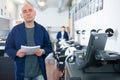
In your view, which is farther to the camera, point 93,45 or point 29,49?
point 29,49

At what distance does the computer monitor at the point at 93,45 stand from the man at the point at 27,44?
0.71m

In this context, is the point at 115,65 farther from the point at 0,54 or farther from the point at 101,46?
the point at 0,54

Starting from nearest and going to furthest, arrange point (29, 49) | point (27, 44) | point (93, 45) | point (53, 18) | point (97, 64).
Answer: point (93, 45) → point (97, 64) → point (29, 49) → point (27, 44) → point (53, 18)

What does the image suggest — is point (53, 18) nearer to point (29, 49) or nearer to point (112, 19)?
point (112, 19)

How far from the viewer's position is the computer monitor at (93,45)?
1.63 metres

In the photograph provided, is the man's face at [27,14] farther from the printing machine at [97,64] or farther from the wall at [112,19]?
the wall at [112,19]

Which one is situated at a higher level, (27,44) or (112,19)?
(112,19)

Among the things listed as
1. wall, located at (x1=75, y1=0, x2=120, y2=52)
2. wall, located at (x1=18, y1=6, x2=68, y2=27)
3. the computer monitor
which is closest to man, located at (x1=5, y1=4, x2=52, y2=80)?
the computer monitor

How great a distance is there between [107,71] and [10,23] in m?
8.59

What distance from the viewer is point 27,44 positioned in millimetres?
2266

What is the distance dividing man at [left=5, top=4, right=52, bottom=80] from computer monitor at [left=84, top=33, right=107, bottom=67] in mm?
714

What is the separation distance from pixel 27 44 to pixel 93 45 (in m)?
0.93

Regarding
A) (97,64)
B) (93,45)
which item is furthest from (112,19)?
(93,45)

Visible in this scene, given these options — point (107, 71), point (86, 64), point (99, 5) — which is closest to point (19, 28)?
point (86, 64)
